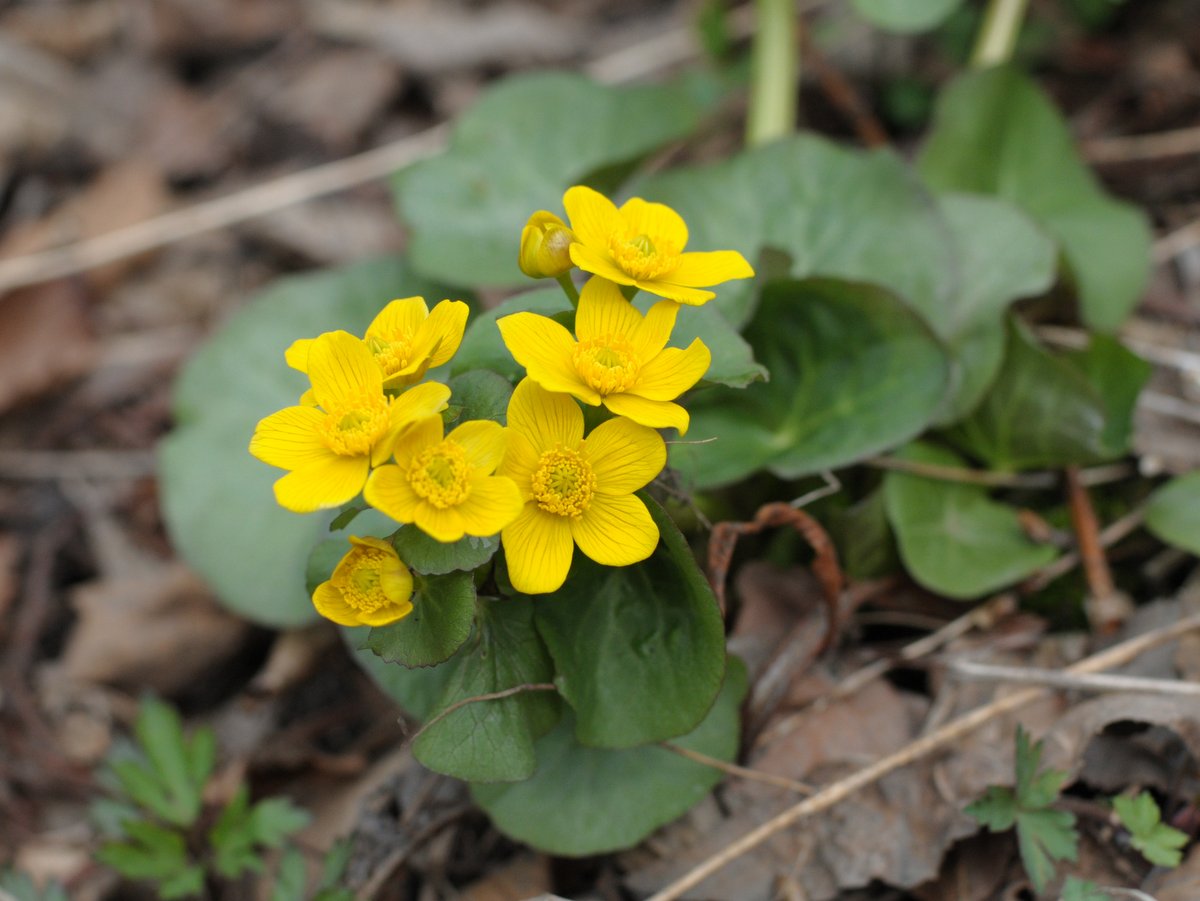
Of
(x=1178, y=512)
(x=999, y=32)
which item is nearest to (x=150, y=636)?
(x=1178, y=512)

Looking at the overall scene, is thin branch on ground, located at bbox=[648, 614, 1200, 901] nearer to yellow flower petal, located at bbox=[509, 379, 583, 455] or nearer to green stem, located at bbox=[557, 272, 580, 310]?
yellow flower petal, located at bbox=[509, 379, 583, 455]

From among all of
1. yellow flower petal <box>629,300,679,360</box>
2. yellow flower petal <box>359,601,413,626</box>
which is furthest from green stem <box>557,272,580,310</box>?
yellow flower petal <box>359,601,413,626</box>

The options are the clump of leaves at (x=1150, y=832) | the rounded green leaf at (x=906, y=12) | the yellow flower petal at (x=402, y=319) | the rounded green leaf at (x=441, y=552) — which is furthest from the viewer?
the rounded green leaf at (x=906, y=12)

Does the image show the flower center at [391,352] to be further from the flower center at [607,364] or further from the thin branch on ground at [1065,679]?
the thin branch on ground at [1065,679]

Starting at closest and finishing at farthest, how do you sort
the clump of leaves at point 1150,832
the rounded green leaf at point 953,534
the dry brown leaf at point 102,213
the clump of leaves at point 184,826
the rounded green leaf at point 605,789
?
the clump of leaves at point 1150,832 < the rounded green leaf at point 605,789 < the clump of leaves at point 184,826 < the rounded green leaf at point 953,534 < the dry brown leaf at point 102,213

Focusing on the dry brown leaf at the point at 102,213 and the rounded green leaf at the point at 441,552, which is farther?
the dry brown leaf at the point at 102,213

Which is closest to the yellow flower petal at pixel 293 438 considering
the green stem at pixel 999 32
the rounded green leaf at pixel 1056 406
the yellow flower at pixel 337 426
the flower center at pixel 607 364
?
the yellow flower at pixel 337 426

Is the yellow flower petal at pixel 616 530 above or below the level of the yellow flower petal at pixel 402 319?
below
